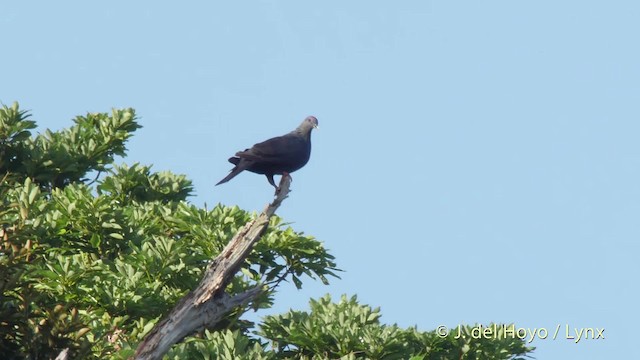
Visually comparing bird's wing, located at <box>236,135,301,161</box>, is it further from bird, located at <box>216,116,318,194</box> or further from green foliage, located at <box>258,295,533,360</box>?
green foliage, located at <box>258,295,533,360</box>

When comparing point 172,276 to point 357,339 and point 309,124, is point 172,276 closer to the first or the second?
point 357,339

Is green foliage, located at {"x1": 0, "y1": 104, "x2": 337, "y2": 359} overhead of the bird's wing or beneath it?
beneath

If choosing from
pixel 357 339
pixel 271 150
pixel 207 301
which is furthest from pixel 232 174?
pixel 207 301

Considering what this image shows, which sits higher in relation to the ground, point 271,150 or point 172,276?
point 271,150

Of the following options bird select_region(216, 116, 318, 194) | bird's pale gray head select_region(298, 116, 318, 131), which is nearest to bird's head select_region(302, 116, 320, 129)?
bird's pale gray head select_region(298, 116, 318, 131)

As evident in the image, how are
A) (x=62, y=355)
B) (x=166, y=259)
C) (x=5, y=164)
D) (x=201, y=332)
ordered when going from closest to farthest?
(x=62, y=355) < (x=201, y=332) < (x=166, y=259) < (x=5, y=164)

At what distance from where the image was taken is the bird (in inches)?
685

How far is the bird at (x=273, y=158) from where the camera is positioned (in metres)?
17.4

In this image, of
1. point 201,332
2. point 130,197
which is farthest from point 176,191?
point 201,332

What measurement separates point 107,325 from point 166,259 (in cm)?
145

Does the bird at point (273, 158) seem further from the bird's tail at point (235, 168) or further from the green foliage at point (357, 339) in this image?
the green foliage at point (357, 339)

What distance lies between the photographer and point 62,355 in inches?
396

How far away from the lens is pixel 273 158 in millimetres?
17516

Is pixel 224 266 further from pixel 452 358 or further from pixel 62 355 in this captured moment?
pixel 452 358
